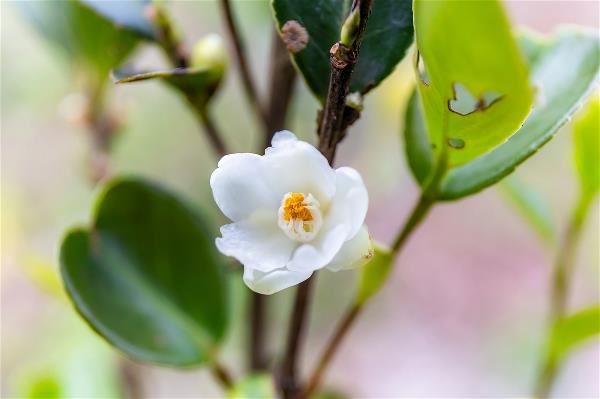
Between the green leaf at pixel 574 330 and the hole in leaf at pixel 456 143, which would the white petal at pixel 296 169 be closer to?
the hole in leaf at pixel 456 143

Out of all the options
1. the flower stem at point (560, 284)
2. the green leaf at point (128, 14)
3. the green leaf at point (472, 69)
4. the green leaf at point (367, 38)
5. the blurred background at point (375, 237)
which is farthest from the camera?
the blurred background at point (375, 237)

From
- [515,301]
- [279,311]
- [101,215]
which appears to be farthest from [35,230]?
[515,301]

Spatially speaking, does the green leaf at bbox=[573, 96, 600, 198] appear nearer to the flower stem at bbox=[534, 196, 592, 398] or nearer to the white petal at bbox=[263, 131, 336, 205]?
the flower stem at bbox=[534, 196, 592, 398]

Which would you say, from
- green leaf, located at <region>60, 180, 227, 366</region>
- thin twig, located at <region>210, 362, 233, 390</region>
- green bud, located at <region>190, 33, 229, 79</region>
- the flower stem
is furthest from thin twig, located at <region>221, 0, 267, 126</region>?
the flower stem

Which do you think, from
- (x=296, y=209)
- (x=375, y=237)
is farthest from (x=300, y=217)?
(x=375, y=237)

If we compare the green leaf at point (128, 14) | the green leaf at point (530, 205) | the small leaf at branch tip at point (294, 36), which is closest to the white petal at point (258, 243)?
the small leaf at branch tip at point (294, 36)

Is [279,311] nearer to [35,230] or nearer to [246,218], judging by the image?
[35,230]
